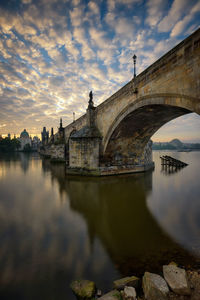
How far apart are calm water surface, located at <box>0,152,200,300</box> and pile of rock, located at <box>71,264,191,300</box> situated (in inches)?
8.5

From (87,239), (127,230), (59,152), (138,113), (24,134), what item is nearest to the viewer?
(87,239)

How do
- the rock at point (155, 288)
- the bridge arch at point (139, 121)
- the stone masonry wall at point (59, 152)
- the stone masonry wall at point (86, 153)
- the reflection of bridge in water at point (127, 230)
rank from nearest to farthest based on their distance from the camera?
the rock at point (155, 288)
the reflection of bridge in water at point (127, 230)
the bridge arch at point (139, 121)
the stone masonry wall at point (86, 153)
the stone masonry wall at point (59, 152)

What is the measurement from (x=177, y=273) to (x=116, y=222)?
101 inches

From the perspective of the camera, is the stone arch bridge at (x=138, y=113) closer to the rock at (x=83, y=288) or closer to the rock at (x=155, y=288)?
the rock at (x=155, y=288)

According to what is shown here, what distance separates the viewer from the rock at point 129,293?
1.95 meters

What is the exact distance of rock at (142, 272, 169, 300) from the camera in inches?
75.5

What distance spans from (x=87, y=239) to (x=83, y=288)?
61.5 inches

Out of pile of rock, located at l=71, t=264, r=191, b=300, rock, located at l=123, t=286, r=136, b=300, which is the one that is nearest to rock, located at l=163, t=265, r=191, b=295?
pile of rock, located at l=71, t=264, r=191, b=300

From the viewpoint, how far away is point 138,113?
919 cm

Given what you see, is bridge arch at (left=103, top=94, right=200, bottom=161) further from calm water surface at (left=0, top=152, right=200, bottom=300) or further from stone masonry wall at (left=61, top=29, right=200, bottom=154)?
calm water surface at (left=0, top=152, right=200, bottom=300)

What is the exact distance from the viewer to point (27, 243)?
3416mm

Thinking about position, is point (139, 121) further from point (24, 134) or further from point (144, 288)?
point (24, 134)

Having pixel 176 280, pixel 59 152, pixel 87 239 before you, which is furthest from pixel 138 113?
pixel 59 152

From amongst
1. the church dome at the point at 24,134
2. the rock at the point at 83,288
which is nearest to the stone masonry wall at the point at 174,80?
the rock at the point at 83,288
